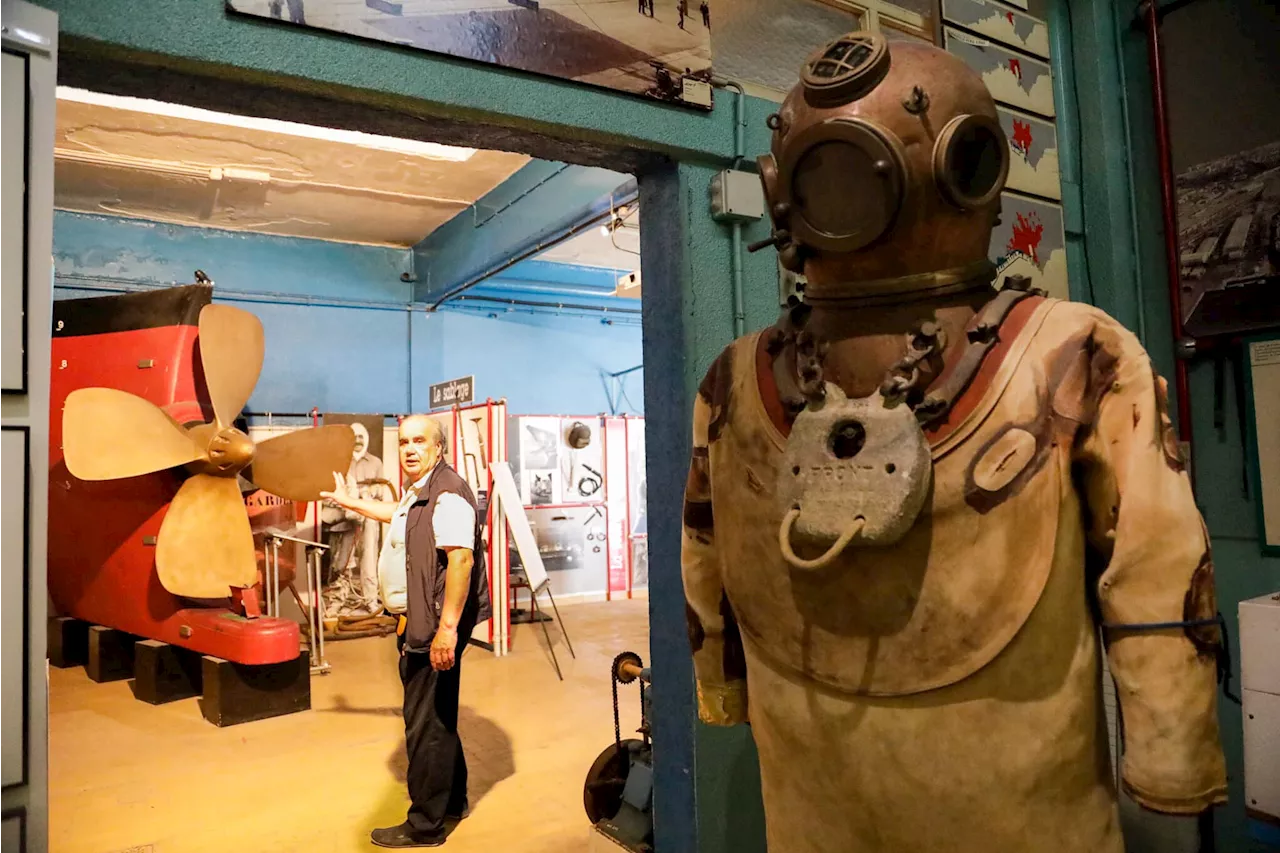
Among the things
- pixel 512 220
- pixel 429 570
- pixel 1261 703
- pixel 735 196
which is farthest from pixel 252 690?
pixel 1261 703

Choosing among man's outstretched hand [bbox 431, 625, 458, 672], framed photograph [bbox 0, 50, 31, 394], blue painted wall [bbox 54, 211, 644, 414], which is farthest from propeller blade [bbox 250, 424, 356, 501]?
framed photograph [bbox 0, 50, 31, 394]

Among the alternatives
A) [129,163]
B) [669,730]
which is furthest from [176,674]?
[669,730]

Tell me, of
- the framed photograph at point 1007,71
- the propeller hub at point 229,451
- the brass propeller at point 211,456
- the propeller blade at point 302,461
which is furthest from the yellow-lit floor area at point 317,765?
the framed photograph at point 1007,71

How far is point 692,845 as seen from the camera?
215 centimetres

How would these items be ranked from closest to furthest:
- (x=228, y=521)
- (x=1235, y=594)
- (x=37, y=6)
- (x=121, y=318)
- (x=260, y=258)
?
(x=37, y=6)
(x=1235, y=594)
(x=228, y=521)
(x=121, y=318)
(x=260, y=258)

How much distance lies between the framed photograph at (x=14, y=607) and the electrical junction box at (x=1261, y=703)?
95.2 inches

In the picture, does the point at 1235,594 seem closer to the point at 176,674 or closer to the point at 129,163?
the point at 176,674

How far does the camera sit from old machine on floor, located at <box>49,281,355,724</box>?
14.3ft

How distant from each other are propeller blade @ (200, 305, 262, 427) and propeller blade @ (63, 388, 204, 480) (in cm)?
35

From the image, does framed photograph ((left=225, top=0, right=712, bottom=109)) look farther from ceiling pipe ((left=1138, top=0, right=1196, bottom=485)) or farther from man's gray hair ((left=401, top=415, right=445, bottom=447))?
man's gray hair ((left=401, top=415, right=445, bottom=447))

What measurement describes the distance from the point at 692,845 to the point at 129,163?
583 centimetres

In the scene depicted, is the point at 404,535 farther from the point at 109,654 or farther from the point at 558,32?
the point at 109,654

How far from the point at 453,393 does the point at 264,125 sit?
227 cm

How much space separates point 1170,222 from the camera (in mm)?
2561
